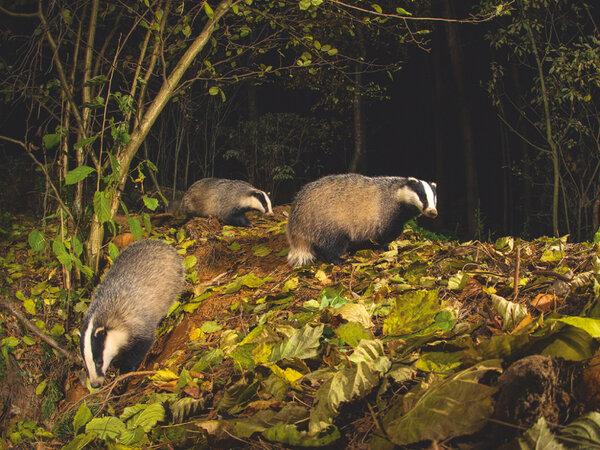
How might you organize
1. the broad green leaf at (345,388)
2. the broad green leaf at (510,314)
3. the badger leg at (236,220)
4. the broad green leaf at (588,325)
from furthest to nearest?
the badger leg at (236,220)
the broad green leaf at (510,314)
the broad green leaf at (345,388)
the broad green leaf at (588,325)

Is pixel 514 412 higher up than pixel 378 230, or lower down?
higher up

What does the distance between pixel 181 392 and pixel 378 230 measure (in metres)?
2.59

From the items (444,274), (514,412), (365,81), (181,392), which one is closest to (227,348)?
(181,392)

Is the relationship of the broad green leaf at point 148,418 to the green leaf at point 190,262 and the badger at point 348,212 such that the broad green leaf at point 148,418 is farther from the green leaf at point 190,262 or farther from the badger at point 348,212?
the green leaf at point 190,262

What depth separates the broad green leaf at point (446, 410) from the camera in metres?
0.96

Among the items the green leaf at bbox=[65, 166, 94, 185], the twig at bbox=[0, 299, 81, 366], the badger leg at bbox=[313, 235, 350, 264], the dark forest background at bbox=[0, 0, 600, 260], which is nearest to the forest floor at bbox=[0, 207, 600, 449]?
the twig at bbox=[0, 299, 81, 366]

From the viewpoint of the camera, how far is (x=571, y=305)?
1.53m

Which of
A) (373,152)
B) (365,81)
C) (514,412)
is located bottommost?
(373,152)

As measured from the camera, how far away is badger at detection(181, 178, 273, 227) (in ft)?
23.3

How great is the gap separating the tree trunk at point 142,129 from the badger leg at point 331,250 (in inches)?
70.5

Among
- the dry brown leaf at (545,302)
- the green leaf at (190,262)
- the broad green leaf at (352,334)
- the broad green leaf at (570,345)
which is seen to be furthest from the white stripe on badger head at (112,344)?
the broad green leaf at (570,345)

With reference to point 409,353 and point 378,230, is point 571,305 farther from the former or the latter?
point 378,230

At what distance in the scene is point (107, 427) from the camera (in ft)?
6.22

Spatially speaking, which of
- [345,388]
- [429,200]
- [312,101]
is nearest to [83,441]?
[345,388]
